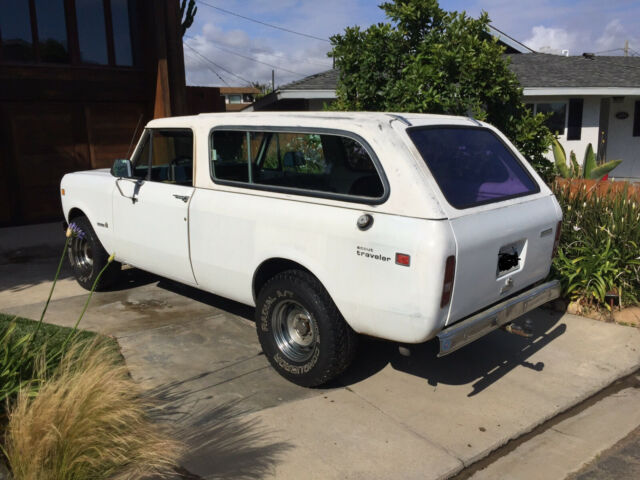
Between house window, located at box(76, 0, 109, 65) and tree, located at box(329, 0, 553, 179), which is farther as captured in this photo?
house window, located at box(76, 0, 109, 65)

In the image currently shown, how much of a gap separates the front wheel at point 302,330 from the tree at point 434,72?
387 cm

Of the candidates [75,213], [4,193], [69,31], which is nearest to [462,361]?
[75,213]

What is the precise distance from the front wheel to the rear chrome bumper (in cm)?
75

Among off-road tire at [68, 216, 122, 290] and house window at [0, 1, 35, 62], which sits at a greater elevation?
house window at [0, 1, 35, 62]

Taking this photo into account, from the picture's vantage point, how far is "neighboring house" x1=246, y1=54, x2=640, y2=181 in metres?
15.4

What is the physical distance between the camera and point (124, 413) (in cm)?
280

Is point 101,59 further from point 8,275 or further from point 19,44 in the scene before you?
point 8,275

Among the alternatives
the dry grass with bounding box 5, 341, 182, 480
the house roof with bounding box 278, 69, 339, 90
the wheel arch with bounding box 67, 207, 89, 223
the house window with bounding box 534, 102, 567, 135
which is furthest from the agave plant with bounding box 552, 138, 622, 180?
the house window with bounding box 534, 102, 567, 135

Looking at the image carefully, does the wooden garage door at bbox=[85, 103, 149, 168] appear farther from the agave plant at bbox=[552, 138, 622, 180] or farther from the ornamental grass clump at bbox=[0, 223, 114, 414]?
the ornamental grass clump at bbox=[0, 223, 114, 414]

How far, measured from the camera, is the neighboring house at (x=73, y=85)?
32.5 ft

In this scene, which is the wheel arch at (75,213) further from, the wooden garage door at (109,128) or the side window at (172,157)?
the wooden garage door at (109,128)

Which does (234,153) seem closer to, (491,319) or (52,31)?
(491,319)

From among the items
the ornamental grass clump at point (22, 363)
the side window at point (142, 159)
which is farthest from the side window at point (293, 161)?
the ornamental grass clump at point (22, 363)

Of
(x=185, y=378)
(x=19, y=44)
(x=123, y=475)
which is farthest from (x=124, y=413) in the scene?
(x=19, y=44)
